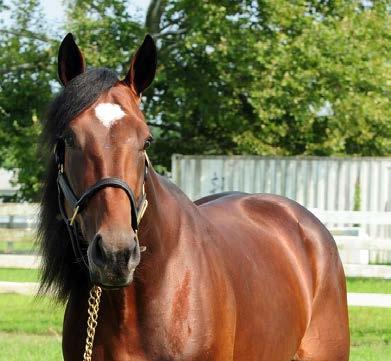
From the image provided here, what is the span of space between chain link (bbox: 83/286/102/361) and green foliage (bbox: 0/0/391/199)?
13.1 meters

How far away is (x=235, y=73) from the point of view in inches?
693

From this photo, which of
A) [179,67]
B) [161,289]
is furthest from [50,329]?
[179,67]

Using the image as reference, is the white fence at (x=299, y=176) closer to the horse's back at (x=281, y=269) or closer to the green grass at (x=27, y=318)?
the green grass at (x=27, y=318)

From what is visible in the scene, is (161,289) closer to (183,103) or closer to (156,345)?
(156,345)

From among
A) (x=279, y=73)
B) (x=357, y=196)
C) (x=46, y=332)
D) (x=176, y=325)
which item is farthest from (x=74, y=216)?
(x=357, y=196)

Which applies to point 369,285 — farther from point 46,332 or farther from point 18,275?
point 46,332

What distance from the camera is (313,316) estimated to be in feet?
16.4

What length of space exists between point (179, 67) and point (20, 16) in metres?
3.64

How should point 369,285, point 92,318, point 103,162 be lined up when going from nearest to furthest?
point 103,162, point 92,318, point 369,285

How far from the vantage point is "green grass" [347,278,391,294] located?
11695 millimetres

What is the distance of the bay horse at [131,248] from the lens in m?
3.17

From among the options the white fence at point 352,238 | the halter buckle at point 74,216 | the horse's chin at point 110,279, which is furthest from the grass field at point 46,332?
the horse's chin at point 110,279

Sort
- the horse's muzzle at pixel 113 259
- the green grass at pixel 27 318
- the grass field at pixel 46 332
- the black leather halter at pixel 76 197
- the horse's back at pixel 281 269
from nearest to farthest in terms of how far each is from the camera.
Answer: the horse's muzzle at pixel 113 259 < the black leather halter at pixel 76 197 < the horse's back at pixel 281 269 < the grass field at pixel 46 332 < the green grass at pixel 27 318

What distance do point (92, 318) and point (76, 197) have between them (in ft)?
1.66
